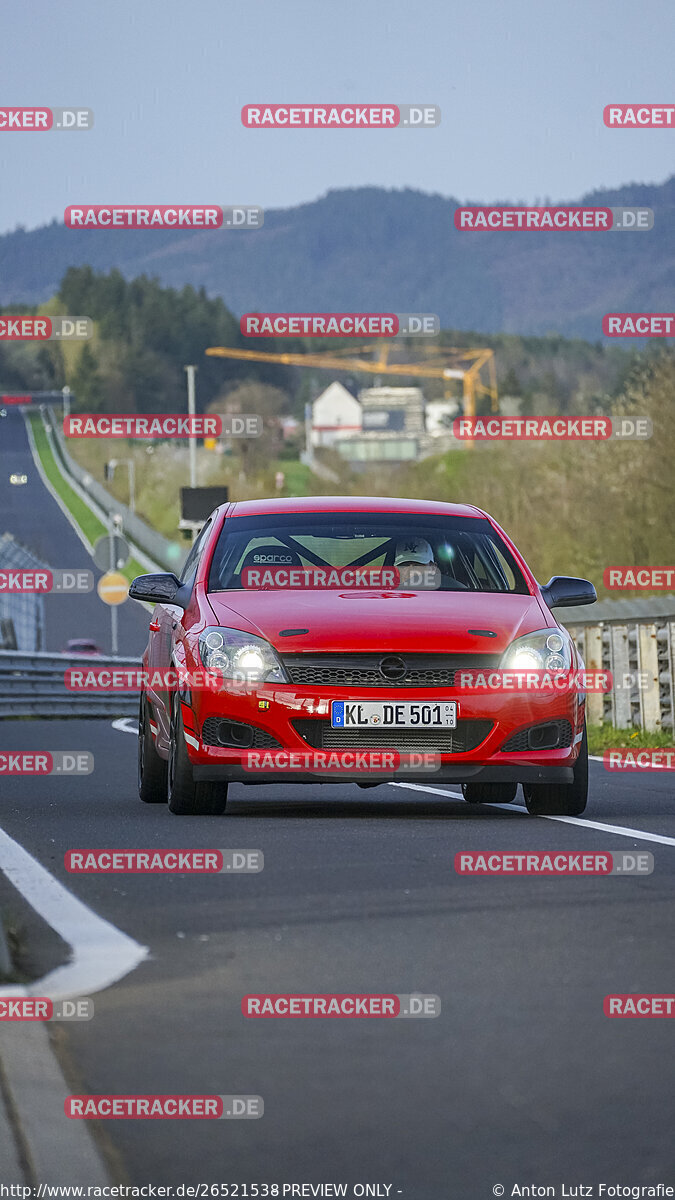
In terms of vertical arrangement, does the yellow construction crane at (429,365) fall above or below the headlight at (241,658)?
above

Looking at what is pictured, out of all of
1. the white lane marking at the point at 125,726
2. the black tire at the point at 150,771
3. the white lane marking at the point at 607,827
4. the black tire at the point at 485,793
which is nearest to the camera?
the white lane marking at the point at 607,827

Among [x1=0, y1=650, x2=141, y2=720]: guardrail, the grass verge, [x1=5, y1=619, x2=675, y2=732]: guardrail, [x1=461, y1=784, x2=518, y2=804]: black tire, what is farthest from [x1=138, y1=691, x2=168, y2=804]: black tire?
[x1=0, y1=650, x2=141, y2=720]: guardrail

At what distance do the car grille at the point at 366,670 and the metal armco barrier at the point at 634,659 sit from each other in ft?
31.8

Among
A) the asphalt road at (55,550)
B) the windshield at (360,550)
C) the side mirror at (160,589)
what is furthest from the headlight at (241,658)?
the asphalt road at (55,550)

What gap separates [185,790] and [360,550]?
172 cm

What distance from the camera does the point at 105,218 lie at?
24.7 meters

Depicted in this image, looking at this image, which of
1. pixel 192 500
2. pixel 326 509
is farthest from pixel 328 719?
pixel 192 500

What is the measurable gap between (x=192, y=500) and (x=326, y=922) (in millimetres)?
88423

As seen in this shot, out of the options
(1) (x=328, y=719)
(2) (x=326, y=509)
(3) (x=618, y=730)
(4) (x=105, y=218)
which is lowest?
(3) (x=618, y=730)

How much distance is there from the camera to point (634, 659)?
67.4 feet

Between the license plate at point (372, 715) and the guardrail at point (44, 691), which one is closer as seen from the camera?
the license plate at point (372, 715)

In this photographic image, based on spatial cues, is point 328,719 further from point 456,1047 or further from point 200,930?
point 456,1047

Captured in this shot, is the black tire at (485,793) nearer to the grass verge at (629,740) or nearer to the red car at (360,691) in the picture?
the red car at (360,691)

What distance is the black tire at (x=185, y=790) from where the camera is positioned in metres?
9.86
